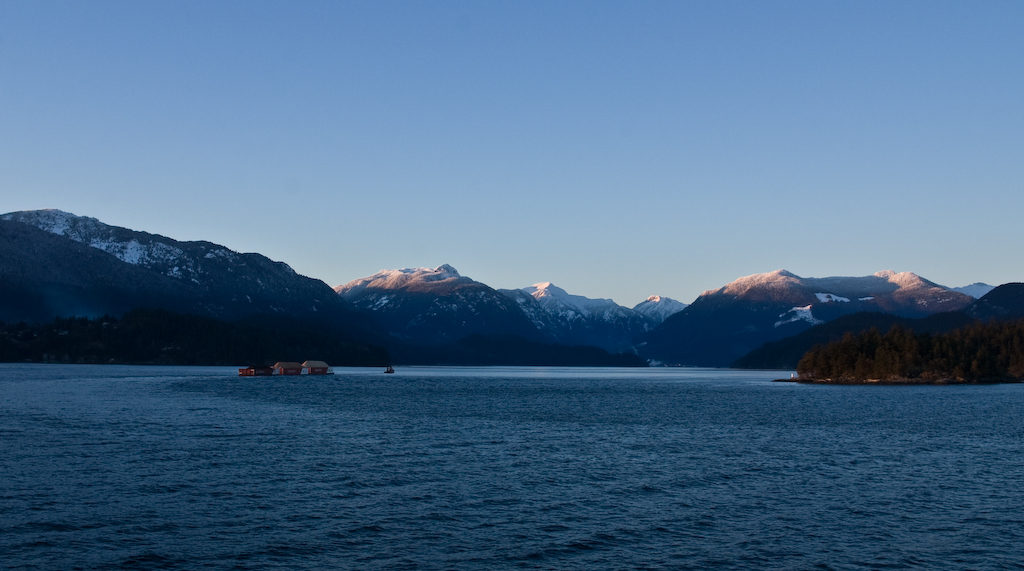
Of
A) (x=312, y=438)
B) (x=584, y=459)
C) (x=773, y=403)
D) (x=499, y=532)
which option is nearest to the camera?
(x=499, y=532)

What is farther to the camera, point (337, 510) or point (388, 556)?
point (337, 510)

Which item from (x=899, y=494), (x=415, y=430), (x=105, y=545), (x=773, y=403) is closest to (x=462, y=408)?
(x=415, y=430)

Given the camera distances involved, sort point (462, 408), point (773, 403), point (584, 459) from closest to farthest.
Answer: point (584, 459) → point (462, 408) → point (773, 403)

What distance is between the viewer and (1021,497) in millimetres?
51312

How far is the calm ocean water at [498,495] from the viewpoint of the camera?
36.3 m

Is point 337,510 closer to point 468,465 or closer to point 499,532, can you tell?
point 499,532

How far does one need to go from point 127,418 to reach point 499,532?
7103 centimetres

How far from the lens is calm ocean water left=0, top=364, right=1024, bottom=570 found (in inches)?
1428

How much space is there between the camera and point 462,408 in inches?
5128

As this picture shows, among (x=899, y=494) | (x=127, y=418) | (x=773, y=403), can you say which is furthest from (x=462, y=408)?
(x=899, y=494)

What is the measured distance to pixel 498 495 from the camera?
50.3 m

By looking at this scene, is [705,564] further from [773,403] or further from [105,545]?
[773,403]

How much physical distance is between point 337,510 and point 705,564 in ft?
68.2

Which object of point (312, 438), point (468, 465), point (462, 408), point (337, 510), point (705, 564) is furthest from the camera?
point (462, 408)
